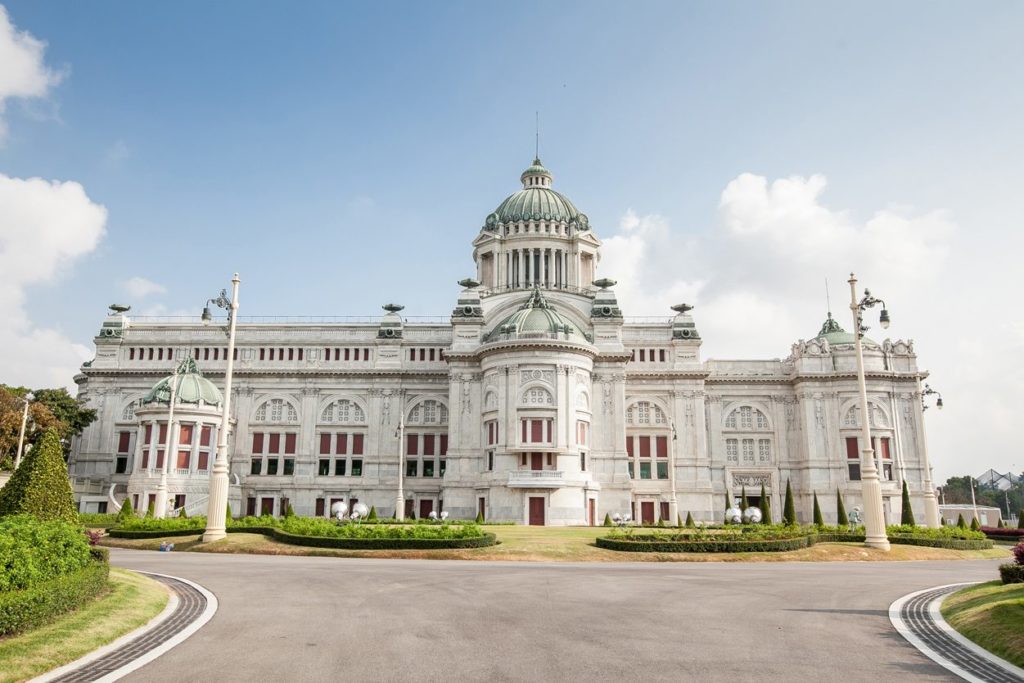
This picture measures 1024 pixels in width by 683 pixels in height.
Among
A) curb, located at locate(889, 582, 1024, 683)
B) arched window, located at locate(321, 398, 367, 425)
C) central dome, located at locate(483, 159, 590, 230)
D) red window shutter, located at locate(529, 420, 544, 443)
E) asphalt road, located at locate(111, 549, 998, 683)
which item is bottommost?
curb, located at locate(889, 582, 1024, 683)

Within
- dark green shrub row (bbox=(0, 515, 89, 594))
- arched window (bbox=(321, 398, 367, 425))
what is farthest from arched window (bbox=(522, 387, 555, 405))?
dark green shrub row (bbox=(0, 515, 89, 594))

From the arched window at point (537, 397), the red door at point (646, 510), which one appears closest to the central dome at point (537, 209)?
the arched window at point (537, 397)

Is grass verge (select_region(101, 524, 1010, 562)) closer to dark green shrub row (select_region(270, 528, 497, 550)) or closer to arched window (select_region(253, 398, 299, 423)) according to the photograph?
dark green shrub row (select_region(270, 528, 497, 550))

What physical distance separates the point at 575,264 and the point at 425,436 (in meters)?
25.8

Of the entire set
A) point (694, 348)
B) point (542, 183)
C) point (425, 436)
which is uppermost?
point (542, 183)

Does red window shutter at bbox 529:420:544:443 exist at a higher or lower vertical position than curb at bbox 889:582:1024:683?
higher

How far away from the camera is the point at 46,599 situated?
47.6ft

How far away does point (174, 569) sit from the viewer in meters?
26.6

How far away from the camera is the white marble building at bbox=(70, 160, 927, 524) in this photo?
236ft

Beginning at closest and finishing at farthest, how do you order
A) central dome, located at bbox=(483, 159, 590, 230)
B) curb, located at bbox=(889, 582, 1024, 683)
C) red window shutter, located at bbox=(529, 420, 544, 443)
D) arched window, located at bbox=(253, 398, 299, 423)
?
curb, located at bbox=(889, 582, 1024, 683) < red window shutter, located at bbox=(529, 420, 544, 443) < arched window, located at bbox=(253, 398, 299, 423) < central dome, located at bbox=(483, 159, 590, 230)

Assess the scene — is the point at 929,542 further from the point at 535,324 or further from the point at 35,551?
the point at 35,551

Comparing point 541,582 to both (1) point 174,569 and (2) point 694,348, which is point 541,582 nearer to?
(1) point 174,569

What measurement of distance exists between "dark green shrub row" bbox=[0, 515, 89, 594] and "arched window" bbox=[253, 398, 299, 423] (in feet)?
200

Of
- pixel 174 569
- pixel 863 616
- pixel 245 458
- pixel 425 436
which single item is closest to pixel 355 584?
pixel 174 569
